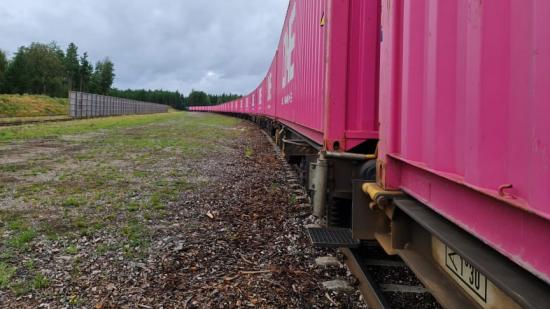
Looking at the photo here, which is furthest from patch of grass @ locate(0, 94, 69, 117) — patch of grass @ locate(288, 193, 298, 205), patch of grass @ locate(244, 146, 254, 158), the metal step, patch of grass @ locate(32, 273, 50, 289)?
the metal step

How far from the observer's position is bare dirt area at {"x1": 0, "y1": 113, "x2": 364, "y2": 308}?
318 cm

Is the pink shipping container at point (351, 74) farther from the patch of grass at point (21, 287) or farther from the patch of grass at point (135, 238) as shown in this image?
the patch of grass at point (21, 287)

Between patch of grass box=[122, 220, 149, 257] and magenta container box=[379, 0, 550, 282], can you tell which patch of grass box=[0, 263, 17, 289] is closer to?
patch of grass box=[122, 220, 149, 257]

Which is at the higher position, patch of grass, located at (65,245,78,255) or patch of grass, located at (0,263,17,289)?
patch of grass, located at (65,245,78,255)

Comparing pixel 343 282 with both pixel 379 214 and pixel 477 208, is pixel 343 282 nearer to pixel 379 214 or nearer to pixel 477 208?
pixel 379 214

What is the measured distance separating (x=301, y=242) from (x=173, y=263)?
4.43ft

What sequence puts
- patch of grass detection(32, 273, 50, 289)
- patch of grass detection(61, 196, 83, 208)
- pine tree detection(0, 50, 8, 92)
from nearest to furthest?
1. patch of grass detection(32, 273, 50, 289)
2. patch of grass detection(61, 196, 83, 208)
3. pine tree detection(0, 50, 8, 92)

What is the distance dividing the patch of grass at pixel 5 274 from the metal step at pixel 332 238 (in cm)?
235

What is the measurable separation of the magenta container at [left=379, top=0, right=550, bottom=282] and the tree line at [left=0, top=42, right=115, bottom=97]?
8628 cm

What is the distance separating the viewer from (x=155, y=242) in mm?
4301

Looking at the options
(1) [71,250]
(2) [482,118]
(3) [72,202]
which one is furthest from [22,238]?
(2) [482,118]

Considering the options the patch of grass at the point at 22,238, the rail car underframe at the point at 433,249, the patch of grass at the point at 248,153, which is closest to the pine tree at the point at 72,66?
the patch of grass at the point at 248,153

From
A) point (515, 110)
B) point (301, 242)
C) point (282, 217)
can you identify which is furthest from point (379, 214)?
point (282, 217)

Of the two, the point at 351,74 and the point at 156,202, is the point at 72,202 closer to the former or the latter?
the point at 156,202
